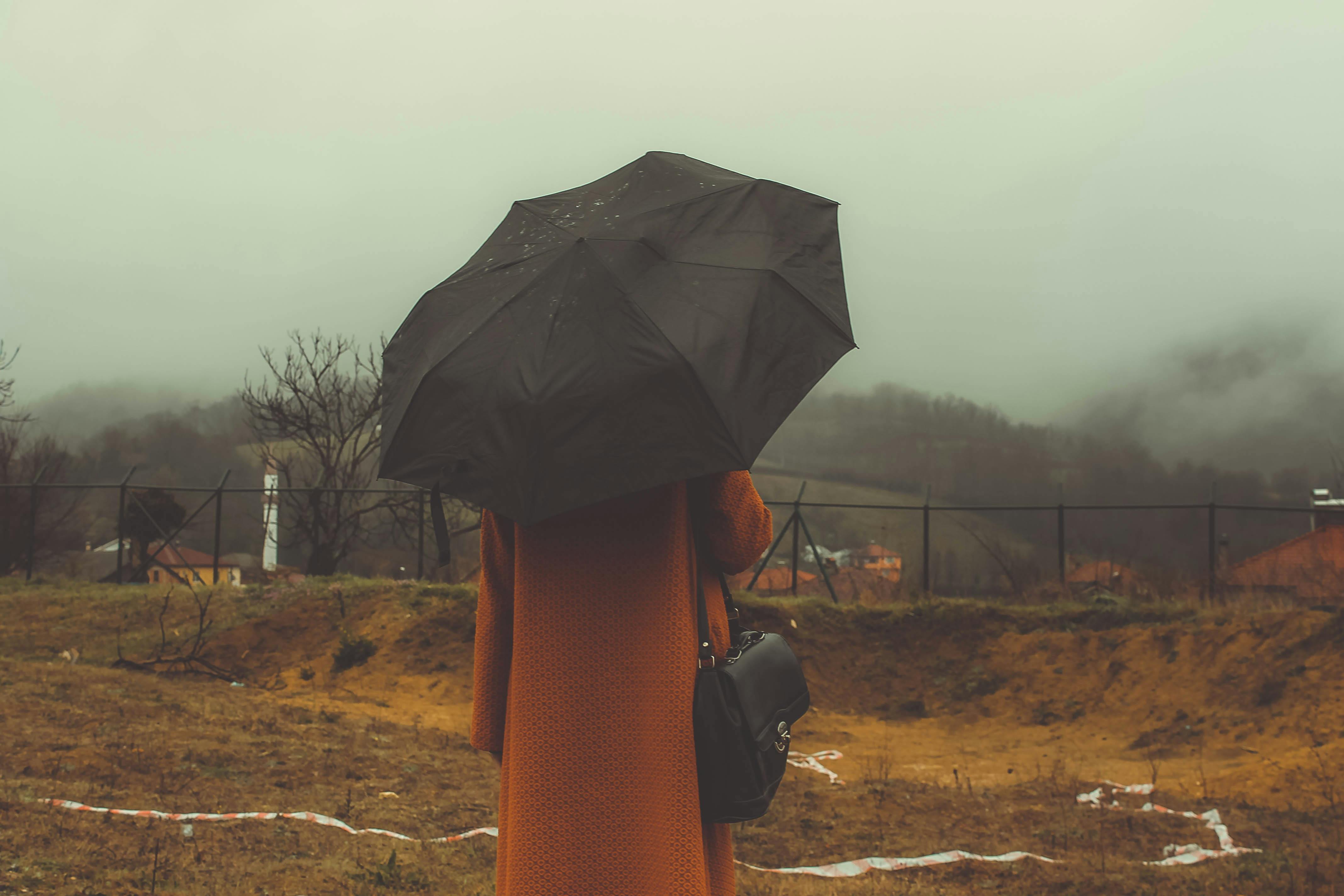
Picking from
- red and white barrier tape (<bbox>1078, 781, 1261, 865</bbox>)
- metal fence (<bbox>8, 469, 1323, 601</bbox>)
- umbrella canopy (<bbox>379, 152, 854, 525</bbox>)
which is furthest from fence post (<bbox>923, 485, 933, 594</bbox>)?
umbrella canopy (<bbox>379, 152, 854, 525</bbox>)

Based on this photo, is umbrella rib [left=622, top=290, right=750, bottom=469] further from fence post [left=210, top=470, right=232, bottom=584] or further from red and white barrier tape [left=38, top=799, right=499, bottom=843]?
fence post [left=210, top=470, right=232, bottom=584]

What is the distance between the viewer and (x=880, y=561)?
51.1 feet

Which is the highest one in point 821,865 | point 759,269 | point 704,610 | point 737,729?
point 759,269

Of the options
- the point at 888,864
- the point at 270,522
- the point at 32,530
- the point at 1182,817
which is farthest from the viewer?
the point at 270,522

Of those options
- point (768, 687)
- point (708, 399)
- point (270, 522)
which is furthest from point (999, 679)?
point (270, 522)

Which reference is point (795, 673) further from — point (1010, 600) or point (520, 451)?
point (1010, 600)

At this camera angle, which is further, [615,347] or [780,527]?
[780,527]

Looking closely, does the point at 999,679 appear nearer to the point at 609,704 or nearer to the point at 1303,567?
the point at 1303,567

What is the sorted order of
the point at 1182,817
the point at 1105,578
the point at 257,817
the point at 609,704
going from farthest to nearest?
the point at 1105,578 < the point at 1182,817 < the point at 257,817 < the point at 609,704

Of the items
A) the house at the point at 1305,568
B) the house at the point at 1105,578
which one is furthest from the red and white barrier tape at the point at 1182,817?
the house at the point at 1105,578

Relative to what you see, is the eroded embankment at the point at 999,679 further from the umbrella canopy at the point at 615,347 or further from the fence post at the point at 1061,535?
the umbrella canopy at the point at 615,347

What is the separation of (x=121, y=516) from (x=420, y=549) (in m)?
5.62

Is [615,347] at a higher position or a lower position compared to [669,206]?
lower

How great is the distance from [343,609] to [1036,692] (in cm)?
948
